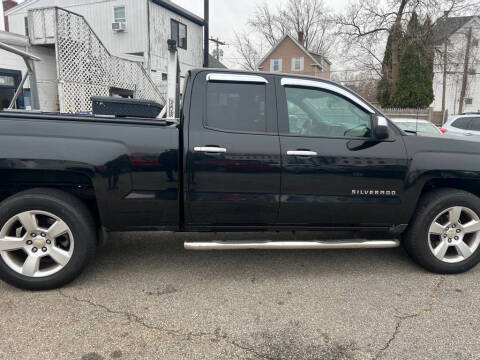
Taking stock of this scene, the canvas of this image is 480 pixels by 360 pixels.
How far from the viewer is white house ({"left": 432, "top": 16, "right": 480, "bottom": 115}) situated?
2269cm

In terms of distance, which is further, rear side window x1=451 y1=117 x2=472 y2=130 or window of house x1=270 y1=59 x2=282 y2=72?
window of house x1=270 y1=59 x2=282 y2=72

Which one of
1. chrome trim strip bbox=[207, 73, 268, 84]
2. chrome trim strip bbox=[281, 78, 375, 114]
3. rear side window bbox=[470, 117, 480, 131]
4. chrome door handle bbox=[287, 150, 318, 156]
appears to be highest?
chrome trim strip bbox=[207, 73, 268, 84]

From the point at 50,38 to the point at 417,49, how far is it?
1980cm

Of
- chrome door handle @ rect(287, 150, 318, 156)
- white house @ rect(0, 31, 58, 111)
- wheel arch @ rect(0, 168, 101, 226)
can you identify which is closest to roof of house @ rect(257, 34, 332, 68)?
white house @ rect(0, 31, 58, 111)

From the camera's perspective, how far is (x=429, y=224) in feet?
11.6

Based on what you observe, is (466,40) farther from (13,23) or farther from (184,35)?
(13,23)

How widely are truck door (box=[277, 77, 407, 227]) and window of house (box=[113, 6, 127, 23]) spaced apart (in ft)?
63.9

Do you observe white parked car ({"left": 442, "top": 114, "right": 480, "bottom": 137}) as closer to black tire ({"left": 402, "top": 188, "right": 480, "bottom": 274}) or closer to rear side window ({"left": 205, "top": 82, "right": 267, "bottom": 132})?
black tire ({"left": 402, "top": 188, "right": 480, "bottom": 274})

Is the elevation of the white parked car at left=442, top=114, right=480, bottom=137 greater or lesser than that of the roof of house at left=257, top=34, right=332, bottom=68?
lesser

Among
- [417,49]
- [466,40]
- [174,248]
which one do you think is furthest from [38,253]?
[466,40]

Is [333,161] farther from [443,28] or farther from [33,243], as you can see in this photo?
[443,28]

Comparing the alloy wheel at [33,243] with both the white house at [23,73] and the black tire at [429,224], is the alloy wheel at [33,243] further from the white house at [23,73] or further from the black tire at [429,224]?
the white house at [23,73]

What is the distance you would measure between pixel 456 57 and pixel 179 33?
63.3 ft

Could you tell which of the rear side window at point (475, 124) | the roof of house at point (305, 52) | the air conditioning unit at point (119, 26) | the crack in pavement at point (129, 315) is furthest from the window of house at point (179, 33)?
the crack in pavement at point (129, 315)
